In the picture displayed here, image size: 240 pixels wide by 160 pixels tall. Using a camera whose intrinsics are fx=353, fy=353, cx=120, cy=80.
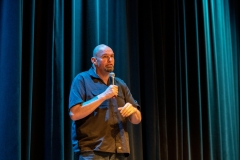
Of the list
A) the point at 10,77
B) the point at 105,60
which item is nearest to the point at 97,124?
the point at 105,60

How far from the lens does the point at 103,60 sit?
7.27 ft

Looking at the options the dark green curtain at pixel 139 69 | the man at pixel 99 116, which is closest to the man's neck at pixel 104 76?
the man at pixel 99 116

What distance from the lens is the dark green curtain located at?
7.45ft

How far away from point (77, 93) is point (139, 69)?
1202 mm

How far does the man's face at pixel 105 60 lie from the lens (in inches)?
86.6

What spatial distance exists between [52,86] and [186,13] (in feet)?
6.37

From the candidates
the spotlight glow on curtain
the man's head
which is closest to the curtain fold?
the man's head

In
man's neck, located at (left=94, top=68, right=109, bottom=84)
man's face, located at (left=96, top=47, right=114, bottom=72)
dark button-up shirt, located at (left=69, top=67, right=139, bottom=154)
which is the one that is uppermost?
man's face, located at (left=96, top=47, right=114, bottom=72)

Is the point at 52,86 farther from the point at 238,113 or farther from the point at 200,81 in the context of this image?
the point at 238,113

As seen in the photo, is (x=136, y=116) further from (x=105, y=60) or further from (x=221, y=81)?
(x=221, y=81)

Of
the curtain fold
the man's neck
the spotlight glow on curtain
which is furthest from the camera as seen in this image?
the spotlight glow on curtain

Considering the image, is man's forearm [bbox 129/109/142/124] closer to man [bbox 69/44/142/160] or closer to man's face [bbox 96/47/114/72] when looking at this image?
man [bbox 69/44/142/160]

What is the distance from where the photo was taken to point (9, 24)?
88.2 inches

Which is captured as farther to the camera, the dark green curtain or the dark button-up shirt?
the dark green curtain
